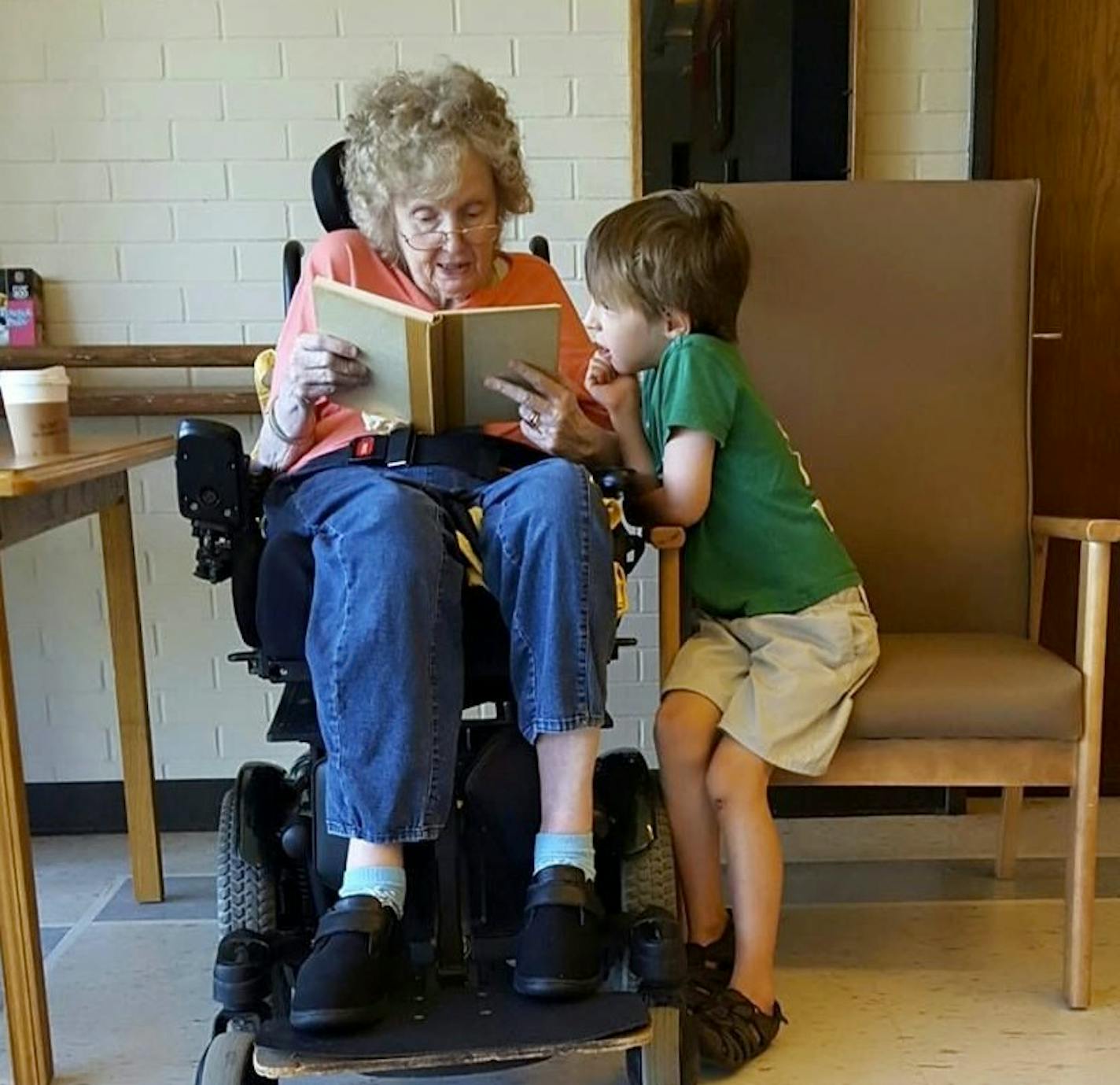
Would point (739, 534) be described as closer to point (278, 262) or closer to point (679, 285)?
point (679, 285)

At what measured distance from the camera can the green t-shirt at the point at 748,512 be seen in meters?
1.59

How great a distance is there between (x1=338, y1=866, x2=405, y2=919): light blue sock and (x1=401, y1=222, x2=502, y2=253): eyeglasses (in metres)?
0.74

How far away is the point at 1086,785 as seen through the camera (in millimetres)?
1596

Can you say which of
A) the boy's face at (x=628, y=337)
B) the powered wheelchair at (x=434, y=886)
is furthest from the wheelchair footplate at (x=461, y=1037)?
the boy's face at (x=628, y=337)

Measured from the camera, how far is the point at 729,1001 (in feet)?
5.10

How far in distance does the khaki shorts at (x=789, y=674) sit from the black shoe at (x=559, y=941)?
0.38 meters

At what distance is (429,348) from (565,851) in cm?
56

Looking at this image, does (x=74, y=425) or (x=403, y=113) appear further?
(x=74, y=425)

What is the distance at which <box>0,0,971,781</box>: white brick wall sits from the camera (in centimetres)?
215

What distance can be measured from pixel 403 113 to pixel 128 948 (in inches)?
51.1

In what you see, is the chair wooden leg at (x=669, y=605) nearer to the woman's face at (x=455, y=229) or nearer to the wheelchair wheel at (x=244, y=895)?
the woman's face at (x=455, y=229)

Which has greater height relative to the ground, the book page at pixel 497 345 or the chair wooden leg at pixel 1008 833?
the book page at pixel 497 345

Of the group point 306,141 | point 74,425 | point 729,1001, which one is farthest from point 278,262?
point 729,1001

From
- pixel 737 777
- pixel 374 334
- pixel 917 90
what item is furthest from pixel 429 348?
pixel 917 90
